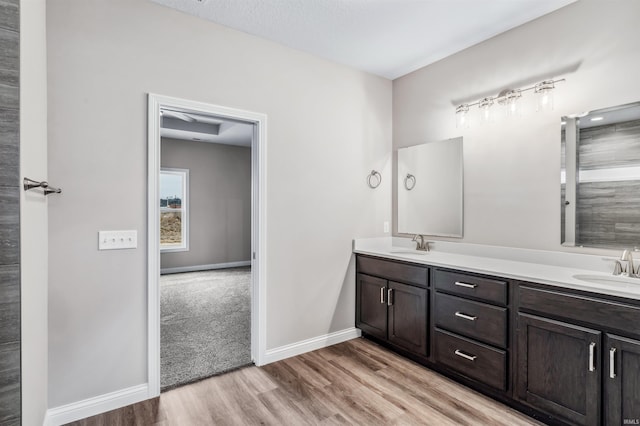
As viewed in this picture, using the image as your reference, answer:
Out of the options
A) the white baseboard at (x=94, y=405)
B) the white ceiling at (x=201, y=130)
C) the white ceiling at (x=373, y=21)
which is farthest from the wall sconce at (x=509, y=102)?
the white ceiling at (x=201, y=130)

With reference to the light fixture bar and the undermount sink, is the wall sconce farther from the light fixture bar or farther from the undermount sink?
the undermount sink

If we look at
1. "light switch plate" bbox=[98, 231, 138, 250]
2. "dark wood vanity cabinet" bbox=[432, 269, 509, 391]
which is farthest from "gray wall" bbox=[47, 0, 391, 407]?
"dark wood vanity cabinet" bbox=[432, 269, 509, 391]

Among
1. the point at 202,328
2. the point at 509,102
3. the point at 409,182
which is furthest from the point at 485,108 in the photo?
the point at 202,328

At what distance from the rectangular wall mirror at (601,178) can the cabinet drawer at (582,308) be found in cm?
58

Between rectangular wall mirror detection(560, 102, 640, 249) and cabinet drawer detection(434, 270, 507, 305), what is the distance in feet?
2.01

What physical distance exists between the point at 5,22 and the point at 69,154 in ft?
3.11

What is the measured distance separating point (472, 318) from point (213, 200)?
5836 mm

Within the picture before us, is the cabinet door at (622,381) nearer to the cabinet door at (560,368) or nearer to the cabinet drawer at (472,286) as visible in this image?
the cabinet door at (560,368)

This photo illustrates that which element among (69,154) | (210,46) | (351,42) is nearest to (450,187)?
(351,42)

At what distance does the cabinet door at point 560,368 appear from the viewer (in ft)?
5.66

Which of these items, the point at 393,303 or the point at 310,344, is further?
the point at 310,344

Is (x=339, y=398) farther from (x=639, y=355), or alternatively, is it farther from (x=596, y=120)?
(x=596, y=120)

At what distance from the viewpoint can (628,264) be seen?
195 cm

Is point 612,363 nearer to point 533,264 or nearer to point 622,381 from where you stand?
point 622,381
